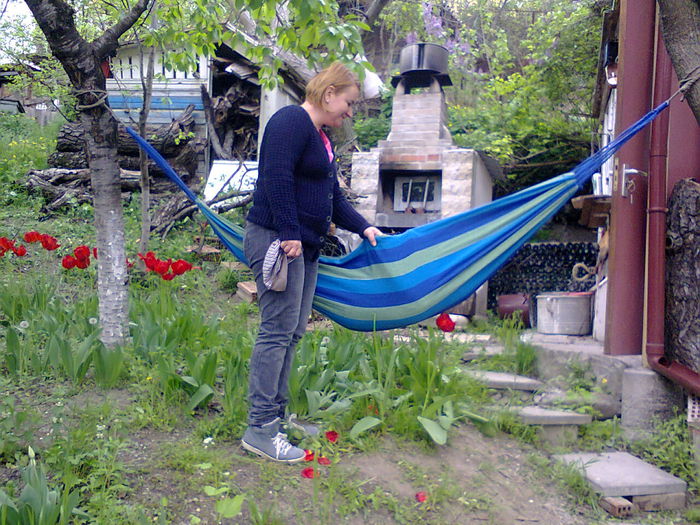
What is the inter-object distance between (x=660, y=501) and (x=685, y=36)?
5.30ft

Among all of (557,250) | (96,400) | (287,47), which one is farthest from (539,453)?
(557,250)

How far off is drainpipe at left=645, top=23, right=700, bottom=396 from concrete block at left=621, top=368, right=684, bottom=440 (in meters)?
0.06

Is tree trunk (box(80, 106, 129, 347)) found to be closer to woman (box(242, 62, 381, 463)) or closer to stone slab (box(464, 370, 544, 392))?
woman (box(242, 62, 381, 463))

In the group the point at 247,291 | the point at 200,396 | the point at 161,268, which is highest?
the point at 161,268

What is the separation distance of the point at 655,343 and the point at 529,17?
1084cm

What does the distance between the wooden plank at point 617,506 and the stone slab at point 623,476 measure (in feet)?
0.07

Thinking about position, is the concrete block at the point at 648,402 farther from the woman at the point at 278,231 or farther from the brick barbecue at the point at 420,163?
the brick barbecue at the point at 420,163

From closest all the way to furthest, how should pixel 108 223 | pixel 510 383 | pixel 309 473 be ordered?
pixel 309 473 < pixel 108 223 < pixel 510 383

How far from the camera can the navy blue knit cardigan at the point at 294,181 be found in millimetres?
1920

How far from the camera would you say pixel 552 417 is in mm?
2592

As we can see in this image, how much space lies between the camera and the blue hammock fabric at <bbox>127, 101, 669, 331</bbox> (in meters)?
2.41

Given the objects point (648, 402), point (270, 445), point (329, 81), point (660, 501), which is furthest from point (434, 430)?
point (329, 81)

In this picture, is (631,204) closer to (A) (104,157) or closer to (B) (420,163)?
(A) (104,157)

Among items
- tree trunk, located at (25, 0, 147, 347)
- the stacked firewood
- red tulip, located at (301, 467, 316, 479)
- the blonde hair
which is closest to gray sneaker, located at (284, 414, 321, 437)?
red tulip, located at (301, 467, 316, 479)
